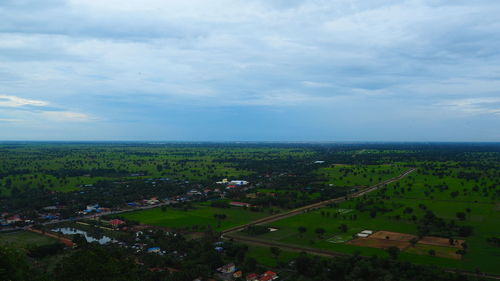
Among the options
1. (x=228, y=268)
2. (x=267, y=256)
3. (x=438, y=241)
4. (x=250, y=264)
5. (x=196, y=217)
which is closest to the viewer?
(x=228, y=268)

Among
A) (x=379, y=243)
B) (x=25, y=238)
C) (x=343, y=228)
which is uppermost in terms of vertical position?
(x=343, y=228)

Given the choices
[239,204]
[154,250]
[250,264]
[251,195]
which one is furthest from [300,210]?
[154,250]

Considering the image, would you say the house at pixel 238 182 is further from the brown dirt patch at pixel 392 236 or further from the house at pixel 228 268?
the house at pixel 228 268

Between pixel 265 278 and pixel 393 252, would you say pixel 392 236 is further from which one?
pixel 265 278

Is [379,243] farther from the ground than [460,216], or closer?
closer

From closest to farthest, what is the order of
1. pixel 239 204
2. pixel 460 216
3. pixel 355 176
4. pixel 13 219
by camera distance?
pixel 460 216 → pixel 13 219 → pixel 239 204 → pixel 355 176
